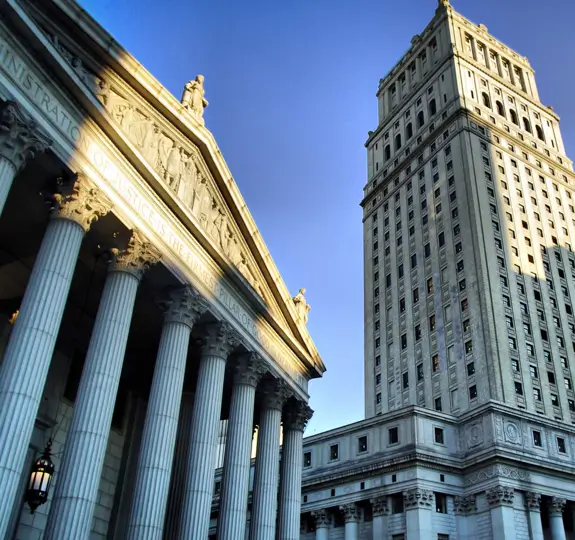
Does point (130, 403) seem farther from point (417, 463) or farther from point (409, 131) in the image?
point (409, 131)

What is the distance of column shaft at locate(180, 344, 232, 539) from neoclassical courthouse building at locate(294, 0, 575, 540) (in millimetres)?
31849

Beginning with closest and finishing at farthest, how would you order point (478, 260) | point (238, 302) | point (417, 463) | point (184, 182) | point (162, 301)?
point (162, 301) < point (184, 182) < point (238, 302) < point (417, 463) < point (478, 260)

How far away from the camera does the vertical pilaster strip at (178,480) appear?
28.5 m

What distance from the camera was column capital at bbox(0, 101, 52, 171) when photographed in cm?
1798

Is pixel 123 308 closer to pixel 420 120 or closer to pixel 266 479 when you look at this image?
pixel 266 479

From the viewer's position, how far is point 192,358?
3170 centimetres

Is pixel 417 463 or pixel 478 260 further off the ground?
pixel 478 260

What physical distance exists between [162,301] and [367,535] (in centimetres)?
3953

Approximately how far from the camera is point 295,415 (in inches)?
1396

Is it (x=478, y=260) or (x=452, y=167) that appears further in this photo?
(x=452, y=167)

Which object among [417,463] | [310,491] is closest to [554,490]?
[417,463]

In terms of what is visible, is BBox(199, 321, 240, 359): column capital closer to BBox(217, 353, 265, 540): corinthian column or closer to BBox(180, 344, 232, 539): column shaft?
BBox(180, 344, 232, 539): column shaft

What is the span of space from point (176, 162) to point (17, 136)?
365 inches

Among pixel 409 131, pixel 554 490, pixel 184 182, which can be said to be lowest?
pixel 554 490
